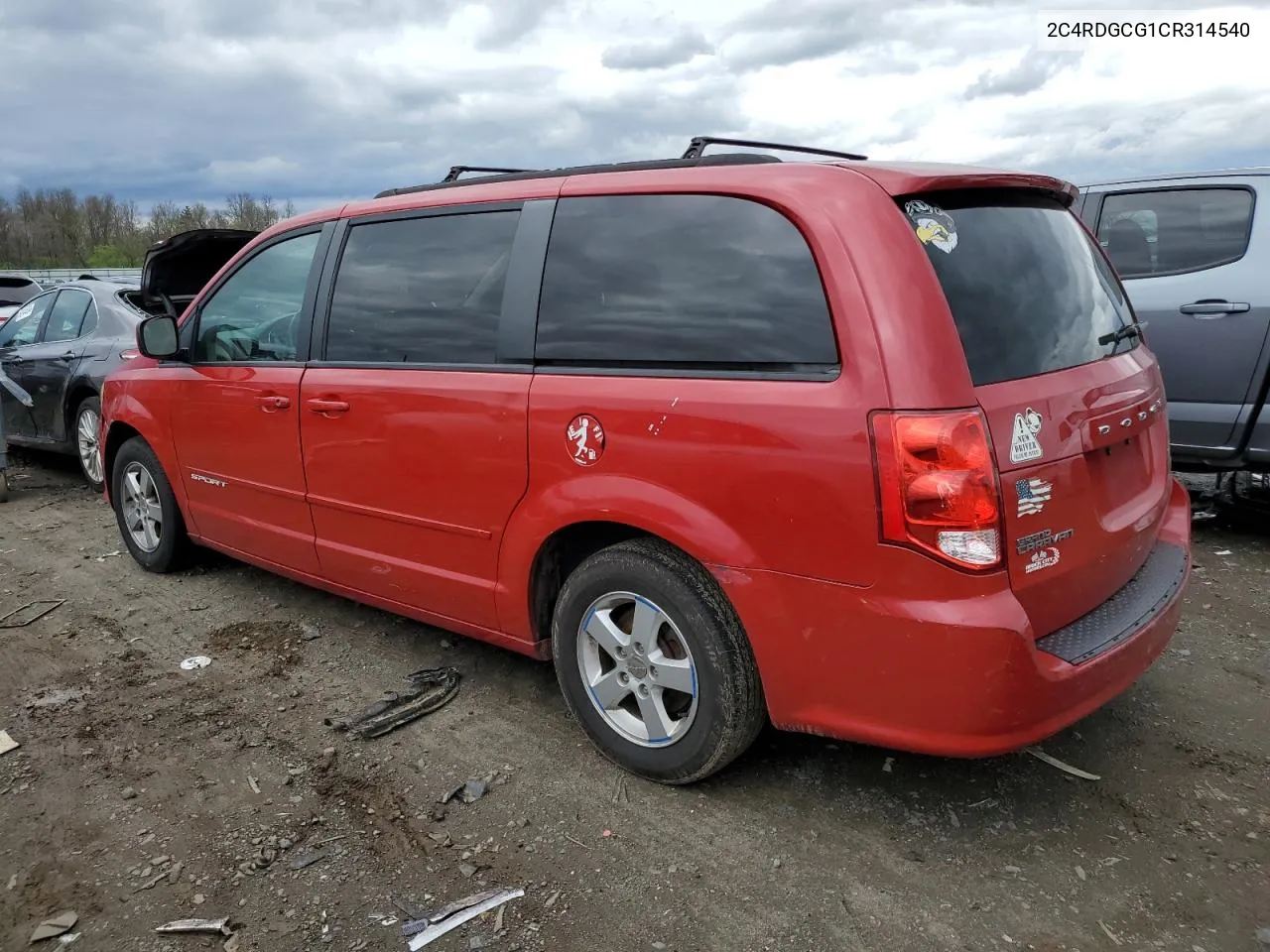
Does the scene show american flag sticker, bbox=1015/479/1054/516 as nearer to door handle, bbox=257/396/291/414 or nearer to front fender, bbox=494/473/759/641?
front fender, bbox=494/473/759/641

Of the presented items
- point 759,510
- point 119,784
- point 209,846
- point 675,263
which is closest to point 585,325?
point 675,263

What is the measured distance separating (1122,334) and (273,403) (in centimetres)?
323

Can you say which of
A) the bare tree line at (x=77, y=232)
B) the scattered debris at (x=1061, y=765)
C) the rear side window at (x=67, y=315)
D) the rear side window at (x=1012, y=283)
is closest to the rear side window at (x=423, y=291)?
the rear side window at (x=1012, y=283)

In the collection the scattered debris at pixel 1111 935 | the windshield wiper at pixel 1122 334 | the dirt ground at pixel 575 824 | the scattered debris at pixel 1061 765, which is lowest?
the scattered debris at pixel 1061 765

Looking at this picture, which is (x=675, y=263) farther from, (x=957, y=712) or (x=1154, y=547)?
(x=1154, y=547)

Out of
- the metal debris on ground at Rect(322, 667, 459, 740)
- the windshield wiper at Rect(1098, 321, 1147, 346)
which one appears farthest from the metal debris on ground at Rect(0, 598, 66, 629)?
the windshield wiper at Rect(1098, 321, 1147, 346)

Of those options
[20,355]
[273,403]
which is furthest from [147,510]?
[20,355]

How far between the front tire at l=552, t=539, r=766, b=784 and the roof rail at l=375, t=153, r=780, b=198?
1.16 metres

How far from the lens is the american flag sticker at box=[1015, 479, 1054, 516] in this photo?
2.29 m

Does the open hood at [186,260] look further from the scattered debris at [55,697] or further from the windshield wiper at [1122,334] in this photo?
the windshield wiper at [1122,334]

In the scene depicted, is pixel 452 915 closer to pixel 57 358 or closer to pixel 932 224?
pixel 932 224

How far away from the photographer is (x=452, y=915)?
7.86ft

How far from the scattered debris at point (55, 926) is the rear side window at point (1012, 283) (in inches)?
106

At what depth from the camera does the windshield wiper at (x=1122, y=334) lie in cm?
286
